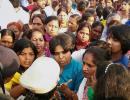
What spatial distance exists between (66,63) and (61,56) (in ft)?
0.29

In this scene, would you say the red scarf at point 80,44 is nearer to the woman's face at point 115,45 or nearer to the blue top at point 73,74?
the blue top at point 73,74

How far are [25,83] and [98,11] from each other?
19.1 feet

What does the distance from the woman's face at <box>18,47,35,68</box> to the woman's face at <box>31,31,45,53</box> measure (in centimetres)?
55

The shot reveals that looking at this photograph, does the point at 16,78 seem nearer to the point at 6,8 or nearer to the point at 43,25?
the point at 43,25

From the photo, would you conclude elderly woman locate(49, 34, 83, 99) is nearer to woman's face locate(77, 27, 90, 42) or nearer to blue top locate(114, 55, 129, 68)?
blue top locate(114, 55, 129, 68)

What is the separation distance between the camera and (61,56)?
133 inches

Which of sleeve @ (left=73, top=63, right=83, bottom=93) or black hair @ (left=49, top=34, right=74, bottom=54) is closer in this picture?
sleeve @ (left=73, top=63, right=83, bottom=93)

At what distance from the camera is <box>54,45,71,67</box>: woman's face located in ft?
10.9

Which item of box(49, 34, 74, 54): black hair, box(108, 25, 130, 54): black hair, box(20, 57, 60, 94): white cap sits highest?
box(20, 57, 60, 94): white cap

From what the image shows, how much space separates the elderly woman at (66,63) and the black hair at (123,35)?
1.56ft

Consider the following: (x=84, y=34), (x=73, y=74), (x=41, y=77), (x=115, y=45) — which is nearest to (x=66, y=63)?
(x=73, y=74)

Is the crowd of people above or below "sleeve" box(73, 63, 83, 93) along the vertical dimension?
above

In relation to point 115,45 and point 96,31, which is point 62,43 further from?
point 96,31

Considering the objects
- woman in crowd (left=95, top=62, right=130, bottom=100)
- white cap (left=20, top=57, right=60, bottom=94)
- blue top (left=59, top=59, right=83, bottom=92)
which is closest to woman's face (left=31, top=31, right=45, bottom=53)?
blue top (left=59, top=59, right=83, bottom=92)
